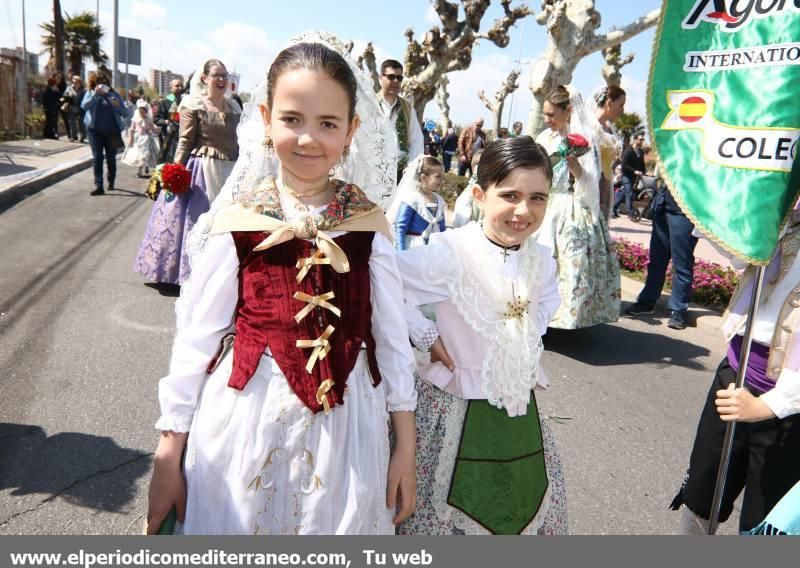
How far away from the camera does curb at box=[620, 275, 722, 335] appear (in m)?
5.55

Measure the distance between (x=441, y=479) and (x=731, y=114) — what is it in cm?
135

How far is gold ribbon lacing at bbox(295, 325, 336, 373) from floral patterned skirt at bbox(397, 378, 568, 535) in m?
0.60

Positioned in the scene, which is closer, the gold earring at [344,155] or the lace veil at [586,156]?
the gold earring at [344,155]

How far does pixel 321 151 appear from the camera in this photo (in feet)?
4.64

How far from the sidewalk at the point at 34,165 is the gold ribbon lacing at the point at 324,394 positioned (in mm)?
8599

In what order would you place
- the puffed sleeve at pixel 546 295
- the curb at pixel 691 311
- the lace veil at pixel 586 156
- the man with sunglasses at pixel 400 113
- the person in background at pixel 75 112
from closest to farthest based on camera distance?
the puffed sleeve at pixel 546 295 → the lace veil at pixel 586 156 → the man with sunglasses at pixel 400 113 → the curb at pixel 691 311 → the person in background at pixel 75 112

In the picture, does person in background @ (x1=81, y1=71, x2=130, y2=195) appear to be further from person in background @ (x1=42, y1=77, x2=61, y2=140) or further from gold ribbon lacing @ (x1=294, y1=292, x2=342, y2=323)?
gold ribbon lacing @ (x1=294, y1=292, x2=342, y2=323)

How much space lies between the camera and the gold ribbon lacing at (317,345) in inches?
53.7

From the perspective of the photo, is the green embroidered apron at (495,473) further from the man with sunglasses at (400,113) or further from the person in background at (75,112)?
the person in background at (75,112)

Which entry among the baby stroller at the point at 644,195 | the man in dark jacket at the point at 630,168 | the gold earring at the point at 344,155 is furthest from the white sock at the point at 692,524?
the man in dark jacket at the point at 630,168

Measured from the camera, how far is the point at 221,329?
1420 millimetres

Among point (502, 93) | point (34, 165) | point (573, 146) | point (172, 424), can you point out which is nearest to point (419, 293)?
point (172, 424)

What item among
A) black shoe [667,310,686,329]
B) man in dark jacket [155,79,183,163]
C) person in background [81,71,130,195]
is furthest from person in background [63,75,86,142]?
black shoe [667,310,686,329]
